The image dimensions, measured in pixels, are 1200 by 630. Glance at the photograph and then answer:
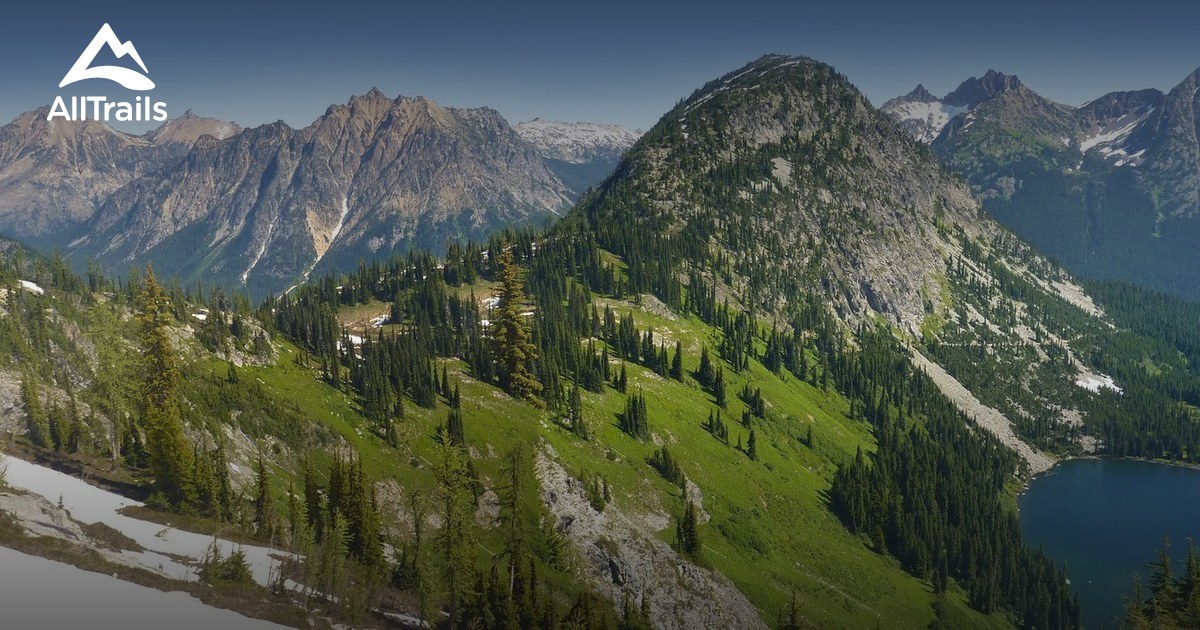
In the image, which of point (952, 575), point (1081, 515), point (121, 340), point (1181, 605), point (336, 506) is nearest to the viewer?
point (336, 506)

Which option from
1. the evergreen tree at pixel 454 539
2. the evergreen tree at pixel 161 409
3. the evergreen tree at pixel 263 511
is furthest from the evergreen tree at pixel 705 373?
the evergreen tree at pixel 161 409

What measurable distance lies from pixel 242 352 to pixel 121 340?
1878 cm

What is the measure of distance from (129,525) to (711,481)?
94.2 meters

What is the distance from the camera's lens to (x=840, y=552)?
13500 centimetres

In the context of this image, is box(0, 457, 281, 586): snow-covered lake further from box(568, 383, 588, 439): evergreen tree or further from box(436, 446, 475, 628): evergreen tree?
box(568, 383, 588, 439): evergreen tree

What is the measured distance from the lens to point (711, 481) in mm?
134500

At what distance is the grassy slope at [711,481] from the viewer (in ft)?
355

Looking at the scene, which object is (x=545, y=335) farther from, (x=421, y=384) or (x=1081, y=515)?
(x=1081, y=515)

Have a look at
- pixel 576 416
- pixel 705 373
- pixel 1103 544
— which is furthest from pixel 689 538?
pixel 1103 544

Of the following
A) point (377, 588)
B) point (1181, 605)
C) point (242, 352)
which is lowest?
point (1181, 605)

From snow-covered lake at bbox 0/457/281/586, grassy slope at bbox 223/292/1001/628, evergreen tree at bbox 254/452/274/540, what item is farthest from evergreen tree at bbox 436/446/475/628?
grassy slope at bbox 223/292/1001/628

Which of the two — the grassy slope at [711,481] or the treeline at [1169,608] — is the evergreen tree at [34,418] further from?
the treeline at [1169,608]

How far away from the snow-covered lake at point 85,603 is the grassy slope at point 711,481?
1565 inches

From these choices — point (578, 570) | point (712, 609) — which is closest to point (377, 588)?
point (578, 570)
